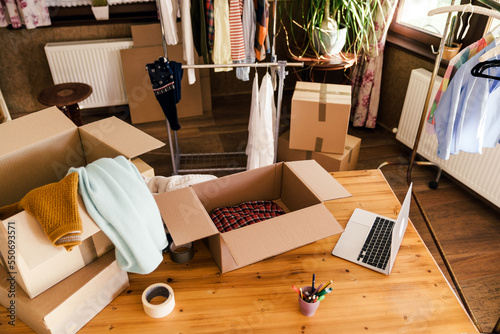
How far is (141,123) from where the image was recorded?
380 centimetres

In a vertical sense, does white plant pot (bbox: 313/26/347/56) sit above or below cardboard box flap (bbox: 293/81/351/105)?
above

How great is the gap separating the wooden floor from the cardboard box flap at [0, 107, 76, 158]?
1.61m

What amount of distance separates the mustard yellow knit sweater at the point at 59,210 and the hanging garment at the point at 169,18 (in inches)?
71.2

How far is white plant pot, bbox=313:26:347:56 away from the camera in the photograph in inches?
115

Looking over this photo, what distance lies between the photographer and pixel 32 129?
1414 mm

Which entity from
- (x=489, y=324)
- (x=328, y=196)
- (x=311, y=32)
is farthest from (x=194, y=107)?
(x=489, y=324)

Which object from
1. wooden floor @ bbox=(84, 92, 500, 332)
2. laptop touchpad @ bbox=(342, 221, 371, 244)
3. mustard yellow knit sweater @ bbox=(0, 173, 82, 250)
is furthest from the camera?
wooden floor @ bbox=(84, 92, 500, 332)

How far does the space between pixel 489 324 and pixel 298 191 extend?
1297 millimetres

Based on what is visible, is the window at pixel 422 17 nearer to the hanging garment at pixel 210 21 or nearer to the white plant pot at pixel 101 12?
the hanging garment at pixel 210 21

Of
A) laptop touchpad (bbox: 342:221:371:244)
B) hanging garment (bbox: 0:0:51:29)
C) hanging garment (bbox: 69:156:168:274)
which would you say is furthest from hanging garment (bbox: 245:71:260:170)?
hanging garment (bbox: 0:0:51:29)

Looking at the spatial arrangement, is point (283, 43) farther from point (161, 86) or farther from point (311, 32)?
point (161, 86)

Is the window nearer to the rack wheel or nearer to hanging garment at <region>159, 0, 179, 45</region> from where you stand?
the rack wheel

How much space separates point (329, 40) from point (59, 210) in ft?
8.08

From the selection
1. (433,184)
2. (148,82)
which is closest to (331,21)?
(433,184)
